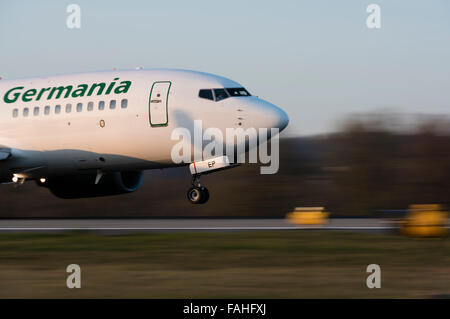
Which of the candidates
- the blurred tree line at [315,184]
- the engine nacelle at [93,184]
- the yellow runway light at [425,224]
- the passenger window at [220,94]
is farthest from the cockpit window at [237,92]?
the blurred tree line at [315,184]

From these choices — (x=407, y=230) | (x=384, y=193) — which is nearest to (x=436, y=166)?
(x=384, y=193)

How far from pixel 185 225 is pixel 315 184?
2104 centimetres

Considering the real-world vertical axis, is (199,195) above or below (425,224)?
above

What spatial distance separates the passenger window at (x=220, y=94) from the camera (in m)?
23.8

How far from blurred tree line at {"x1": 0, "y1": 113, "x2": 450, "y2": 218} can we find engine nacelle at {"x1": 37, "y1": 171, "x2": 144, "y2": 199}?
37.7 ft

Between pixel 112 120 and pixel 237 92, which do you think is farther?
pixel 112 120

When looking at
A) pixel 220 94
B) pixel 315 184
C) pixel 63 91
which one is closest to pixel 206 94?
pixel 220 94

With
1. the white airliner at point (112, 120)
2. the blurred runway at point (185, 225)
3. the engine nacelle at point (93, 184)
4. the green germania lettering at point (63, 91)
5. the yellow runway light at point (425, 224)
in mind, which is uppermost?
the green germania lettering at point (63, 91)

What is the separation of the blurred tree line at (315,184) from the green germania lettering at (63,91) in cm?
1433

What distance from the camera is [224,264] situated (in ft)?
44.8

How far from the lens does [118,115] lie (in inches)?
961

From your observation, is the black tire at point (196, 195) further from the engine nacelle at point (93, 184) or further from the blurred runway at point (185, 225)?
the engine nacelle at point (93, 184)

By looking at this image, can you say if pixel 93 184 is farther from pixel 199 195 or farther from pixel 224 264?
pixel 224 264
